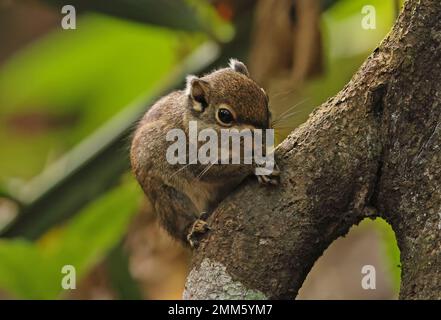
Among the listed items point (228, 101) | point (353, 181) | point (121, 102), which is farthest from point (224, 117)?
point (121, 102)

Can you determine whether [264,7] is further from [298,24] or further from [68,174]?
[68,174]

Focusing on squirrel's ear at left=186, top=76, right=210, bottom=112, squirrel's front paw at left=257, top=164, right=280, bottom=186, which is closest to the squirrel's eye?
squirrel's ear at left=186, top=76, right=210, bottom=112

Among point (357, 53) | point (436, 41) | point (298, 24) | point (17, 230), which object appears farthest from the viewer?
point (357, 53)

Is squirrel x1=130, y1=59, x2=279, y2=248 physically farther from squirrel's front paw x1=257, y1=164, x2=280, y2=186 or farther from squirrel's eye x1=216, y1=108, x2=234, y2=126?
squirrel's front paw x1=257, y1=164, x2=280, y2=186

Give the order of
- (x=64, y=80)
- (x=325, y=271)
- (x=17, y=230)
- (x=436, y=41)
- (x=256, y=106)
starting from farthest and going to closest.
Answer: (x=325, y=271) < (x=64, y=80) < (x=17, y=230) < (x=256, y=106) < (x=436, y=41)

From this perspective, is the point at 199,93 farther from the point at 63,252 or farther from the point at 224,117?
the point at 63,252

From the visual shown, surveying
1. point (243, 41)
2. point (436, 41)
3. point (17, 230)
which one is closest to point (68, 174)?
point (17, 230)

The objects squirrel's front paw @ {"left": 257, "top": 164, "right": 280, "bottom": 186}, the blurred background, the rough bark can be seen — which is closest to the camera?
the rough bark
